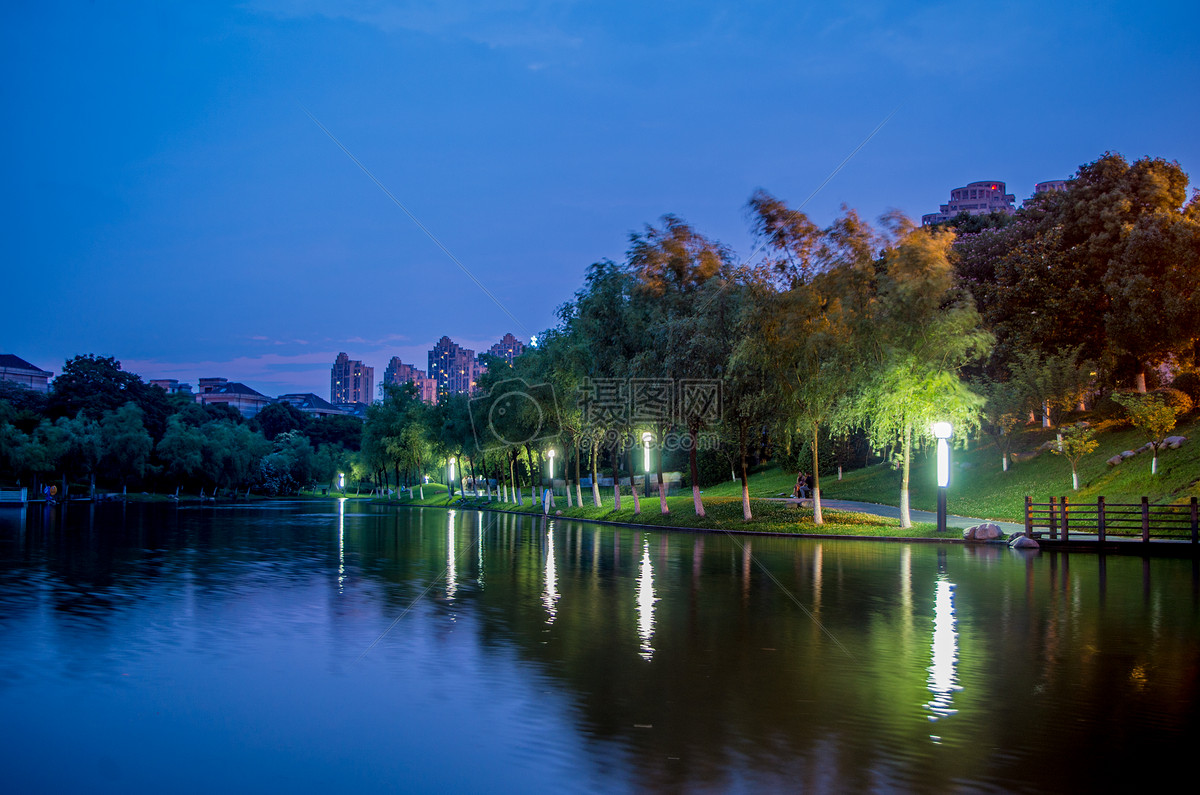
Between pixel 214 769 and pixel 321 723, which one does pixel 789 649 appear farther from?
pixel 214 769

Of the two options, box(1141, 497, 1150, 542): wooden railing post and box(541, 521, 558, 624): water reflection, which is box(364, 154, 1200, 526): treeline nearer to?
box(1141, 497, 1150, 542): wooden railing post

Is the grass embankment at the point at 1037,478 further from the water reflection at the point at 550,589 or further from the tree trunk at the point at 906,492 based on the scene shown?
the water reflection at the point at 550,589

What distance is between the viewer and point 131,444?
3777 inches

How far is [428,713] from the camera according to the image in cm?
888

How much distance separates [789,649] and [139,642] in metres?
8.63

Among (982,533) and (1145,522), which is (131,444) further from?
(1145,522)

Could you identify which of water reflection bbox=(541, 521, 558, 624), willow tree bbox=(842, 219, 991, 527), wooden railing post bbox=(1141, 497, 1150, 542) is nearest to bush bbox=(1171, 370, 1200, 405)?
willow tree bbox=(842, 219, 991, 527)

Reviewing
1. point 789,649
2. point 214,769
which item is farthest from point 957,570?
point 214,769

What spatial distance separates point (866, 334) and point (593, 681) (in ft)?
92.7

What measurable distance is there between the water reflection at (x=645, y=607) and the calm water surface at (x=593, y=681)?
85 mm

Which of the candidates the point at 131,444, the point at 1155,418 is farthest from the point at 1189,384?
the point at 131,444

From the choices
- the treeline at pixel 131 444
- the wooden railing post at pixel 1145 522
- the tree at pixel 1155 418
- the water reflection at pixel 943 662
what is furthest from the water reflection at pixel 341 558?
the treeline at pixel 131 444

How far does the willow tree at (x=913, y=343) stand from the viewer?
34906mm

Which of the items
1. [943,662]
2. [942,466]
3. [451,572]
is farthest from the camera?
[942,466]
